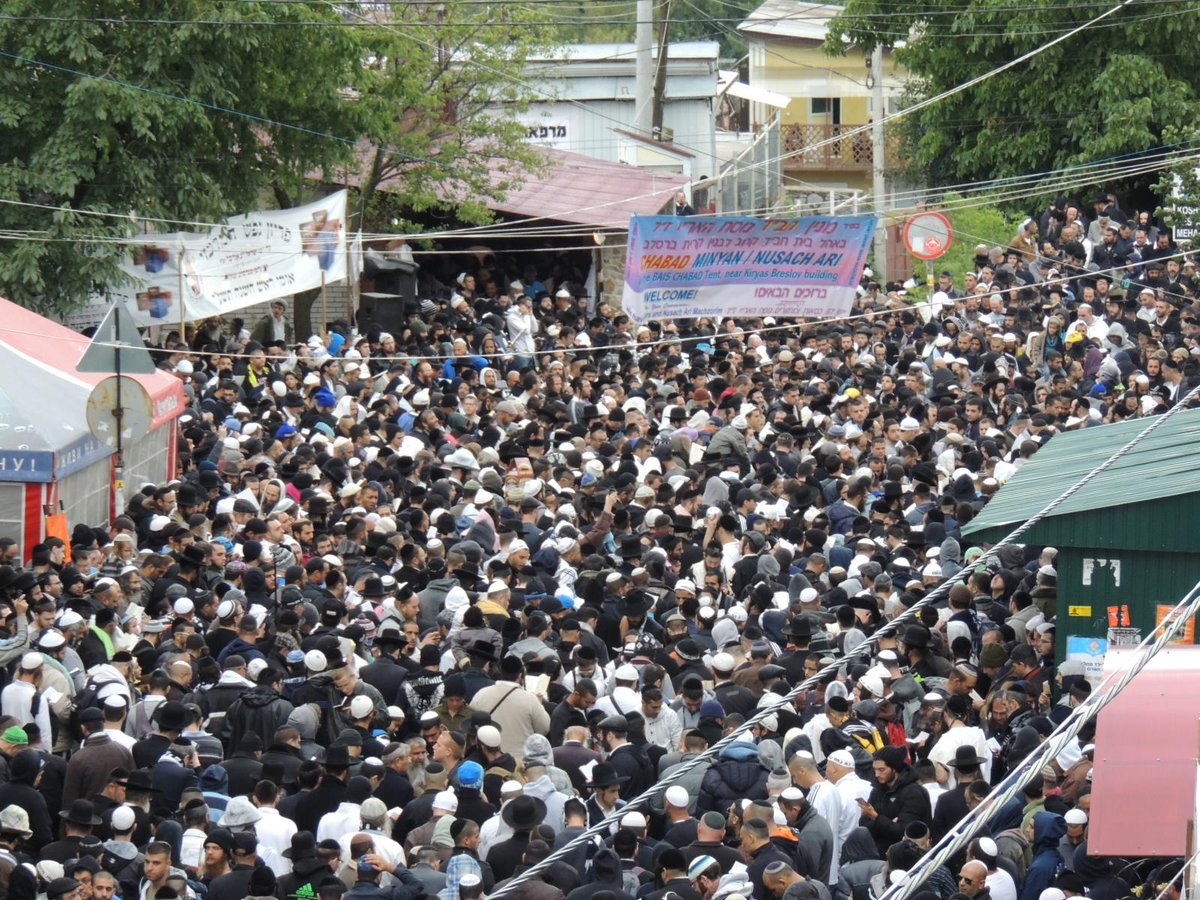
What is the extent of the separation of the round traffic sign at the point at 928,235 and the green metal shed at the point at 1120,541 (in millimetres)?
13697

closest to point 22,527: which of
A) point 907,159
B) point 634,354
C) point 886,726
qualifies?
point 886,726

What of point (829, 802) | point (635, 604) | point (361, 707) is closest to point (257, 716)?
point (361, 707)

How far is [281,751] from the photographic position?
9586 mm

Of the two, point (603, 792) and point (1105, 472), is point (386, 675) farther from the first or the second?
point (1105, 472)

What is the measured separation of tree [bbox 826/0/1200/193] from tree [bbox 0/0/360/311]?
49.7ft

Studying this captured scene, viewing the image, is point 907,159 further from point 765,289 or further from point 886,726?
point 886,726

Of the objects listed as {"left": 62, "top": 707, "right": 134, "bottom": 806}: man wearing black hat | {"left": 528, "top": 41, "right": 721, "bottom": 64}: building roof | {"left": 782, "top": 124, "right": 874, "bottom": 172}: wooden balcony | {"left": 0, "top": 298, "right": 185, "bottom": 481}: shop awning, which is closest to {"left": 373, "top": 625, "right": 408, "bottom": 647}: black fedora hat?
{"left": 62, "top": 707, "right": 134, "bottom": 806}: man wearing black hat

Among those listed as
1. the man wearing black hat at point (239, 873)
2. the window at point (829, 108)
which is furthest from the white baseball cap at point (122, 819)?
the window at point (829, 108)

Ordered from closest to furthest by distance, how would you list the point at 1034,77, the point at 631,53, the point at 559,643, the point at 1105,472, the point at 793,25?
1. the point at 559,643
2. the point at 1105,472
3. the point at 1034,77
4. the point at 631,53
5. the point at 793,25

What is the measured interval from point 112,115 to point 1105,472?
41.2ft

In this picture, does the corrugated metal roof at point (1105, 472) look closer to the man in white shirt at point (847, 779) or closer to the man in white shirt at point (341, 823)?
the man in white shirt at point (847, 779)

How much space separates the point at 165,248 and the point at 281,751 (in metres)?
12.3

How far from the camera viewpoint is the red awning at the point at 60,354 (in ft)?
50.4

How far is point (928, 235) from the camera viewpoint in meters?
26.3
